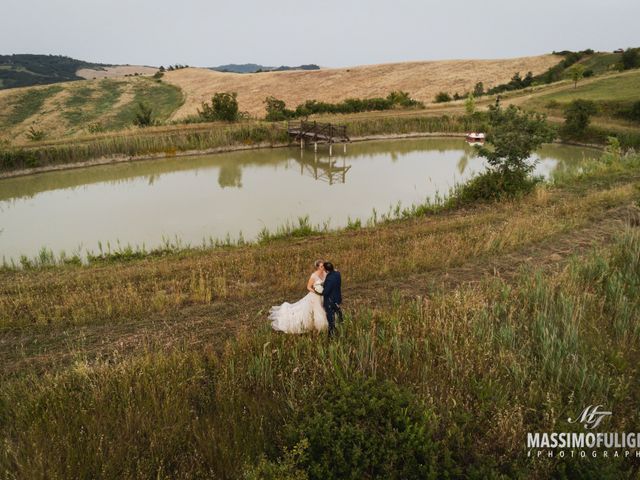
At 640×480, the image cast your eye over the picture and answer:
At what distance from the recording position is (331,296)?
7.18 m

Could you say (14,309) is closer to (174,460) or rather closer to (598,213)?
(174,460)

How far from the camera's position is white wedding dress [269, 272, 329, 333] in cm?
728

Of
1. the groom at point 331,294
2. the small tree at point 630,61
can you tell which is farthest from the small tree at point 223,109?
the small tree at point 630,61

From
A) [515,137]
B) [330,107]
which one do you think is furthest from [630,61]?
[515,137]

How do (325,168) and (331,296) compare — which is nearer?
(331,296)

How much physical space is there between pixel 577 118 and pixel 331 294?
34.6 metres

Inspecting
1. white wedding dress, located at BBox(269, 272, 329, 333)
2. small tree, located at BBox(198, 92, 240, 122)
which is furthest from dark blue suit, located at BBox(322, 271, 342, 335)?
small tree, located at BBox(198, 92, 240, 122)

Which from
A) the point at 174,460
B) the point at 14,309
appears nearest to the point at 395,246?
the point at 174,460

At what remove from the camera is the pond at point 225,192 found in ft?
56.1

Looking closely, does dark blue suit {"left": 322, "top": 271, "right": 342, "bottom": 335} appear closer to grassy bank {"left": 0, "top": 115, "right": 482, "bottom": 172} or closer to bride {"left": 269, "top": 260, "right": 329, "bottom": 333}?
bride {"left": 269, "top": 260, "right": 329, "bottom": 333}

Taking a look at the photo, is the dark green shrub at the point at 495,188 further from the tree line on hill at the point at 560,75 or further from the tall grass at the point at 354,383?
the tree line on hill at the point at 560,75

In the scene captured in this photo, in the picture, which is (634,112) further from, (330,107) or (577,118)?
(330,107)

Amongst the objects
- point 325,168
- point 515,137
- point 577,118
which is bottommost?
point 325,168

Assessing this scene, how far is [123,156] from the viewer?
32594mm
